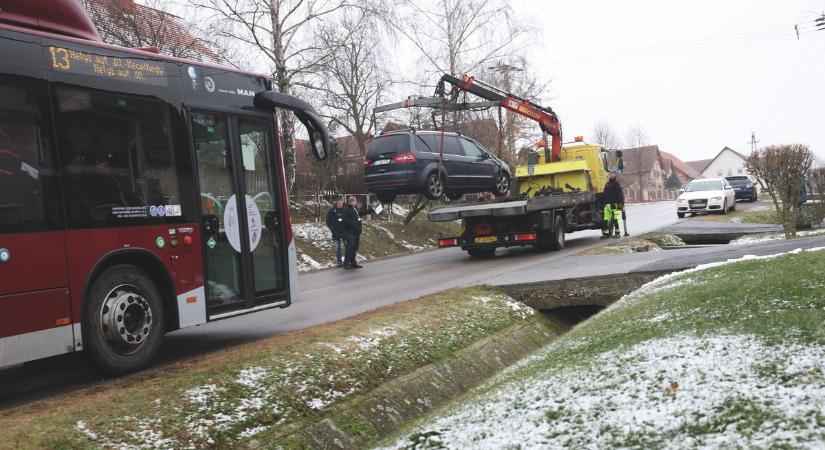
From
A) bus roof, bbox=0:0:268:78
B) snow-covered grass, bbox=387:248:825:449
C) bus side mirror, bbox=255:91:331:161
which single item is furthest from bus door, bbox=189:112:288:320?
snow-covered grass, bbox=387:248:825:449

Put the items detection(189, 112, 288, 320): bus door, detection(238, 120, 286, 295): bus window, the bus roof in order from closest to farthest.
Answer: the bus roof < detection(189, 112, 288, 320): bus door < detection(238, 120, 286, 295): bus window

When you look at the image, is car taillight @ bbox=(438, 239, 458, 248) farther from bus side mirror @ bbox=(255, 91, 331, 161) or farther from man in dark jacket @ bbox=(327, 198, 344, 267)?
bus side mirror @ bbox=(255, 91, 331, 161)

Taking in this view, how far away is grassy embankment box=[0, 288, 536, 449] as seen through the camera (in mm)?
4512

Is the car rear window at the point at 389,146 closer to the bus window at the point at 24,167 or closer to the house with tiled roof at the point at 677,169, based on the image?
the bus window at the point at 24,167

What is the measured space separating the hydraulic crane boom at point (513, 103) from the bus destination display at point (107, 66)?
10099 mm

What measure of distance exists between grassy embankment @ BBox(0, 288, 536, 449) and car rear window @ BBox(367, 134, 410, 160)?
8554 mm

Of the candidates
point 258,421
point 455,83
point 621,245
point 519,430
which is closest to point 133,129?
point 258,421

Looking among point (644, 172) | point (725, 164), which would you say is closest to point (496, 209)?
point (644, 172)

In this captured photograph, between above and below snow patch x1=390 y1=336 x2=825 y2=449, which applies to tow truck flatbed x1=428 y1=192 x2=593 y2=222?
above

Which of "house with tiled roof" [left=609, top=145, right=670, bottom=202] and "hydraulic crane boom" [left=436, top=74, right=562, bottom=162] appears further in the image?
"house with tiled roof" [left=609, top=145, right=670, bottom=202]

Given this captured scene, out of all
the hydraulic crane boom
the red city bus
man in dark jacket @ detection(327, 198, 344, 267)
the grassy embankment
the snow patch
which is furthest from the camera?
man in dark jacket @ detection(327, 198, 344, 267)

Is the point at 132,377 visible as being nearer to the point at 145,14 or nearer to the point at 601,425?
the point at 601,425

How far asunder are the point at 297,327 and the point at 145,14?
13860 millimetres

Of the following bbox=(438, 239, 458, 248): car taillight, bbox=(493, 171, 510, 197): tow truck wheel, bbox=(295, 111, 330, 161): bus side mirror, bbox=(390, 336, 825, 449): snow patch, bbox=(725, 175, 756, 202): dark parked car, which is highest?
bbox=(295, 111, 330, 161): bus side mirror
